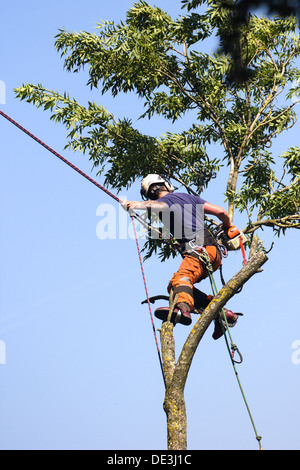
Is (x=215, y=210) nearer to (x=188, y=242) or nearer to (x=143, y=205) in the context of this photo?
(x=188, y=242)

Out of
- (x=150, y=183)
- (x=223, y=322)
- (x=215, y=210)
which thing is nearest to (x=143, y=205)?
(x=150, y=183)

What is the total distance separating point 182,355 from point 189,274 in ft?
3.73

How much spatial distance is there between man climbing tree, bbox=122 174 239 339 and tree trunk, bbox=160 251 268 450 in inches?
10.4

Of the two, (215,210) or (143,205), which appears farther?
(215,210)

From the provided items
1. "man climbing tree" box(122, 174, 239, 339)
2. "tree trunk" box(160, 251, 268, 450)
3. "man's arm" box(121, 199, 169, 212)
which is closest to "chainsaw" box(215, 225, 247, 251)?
"man climbing tree" box(122, 174, 239, 339)

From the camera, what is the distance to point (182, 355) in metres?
7.51

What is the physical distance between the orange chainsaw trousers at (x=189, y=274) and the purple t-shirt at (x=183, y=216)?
0.27m

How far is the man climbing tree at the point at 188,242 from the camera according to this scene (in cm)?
788

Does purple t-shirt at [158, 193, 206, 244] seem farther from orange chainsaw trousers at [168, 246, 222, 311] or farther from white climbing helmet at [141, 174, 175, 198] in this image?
white climbing helmet at [141, 174, 175, 198]

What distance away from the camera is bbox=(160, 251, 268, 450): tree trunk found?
7.17 m

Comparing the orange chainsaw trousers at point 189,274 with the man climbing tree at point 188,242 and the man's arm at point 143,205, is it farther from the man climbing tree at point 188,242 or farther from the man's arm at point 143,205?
the man's arm at point 143,205

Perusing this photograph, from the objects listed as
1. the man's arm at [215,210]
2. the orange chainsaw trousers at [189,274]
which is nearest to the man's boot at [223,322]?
the orange chainsaw trousers at [189,274]
